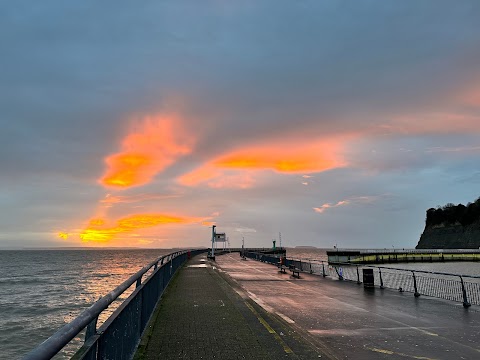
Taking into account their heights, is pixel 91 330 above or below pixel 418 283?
above

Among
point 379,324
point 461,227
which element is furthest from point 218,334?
point 461,227

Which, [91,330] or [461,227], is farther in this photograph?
[461,227]

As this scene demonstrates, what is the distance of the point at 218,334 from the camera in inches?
303

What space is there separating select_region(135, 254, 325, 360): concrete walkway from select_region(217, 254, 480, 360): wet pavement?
1.68 feet

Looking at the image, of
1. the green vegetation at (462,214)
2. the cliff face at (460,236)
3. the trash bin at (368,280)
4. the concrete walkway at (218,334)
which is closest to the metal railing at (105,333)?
the concrete walkway at (218,334)

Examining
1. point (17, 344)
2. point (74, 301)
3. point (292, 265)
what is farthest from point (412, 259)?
point (17, 344)

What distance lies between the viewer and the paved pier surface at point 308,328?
6.74 metres

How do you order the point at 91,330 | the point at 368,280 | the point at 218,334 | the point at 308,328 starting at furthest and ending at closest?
the point at 368,280 < the point at 308,328 < the point at 218,334 < the point at 91,330

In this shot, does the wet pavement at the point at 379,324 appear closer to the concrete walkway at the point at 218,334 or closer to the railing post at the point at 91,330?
the concrete walkway at the point at 218,334

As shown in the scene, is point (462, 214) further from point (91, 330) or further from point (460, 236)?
point (91, 330)

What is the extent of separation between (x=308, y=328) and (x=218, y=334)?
2647 mm

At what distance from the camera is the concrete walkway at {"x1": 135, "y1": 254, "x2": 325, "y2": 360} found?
6.40 metres

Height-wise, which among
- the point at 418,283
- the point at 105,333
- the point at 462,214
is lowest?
the point at 418,283

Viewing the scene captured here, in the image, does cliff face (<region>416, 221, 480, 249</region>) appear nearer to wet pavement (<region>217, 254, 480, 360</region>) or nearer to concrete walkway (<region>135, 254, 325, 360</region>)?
wet pavement (<region>217, 254, 480, 360</region>)
